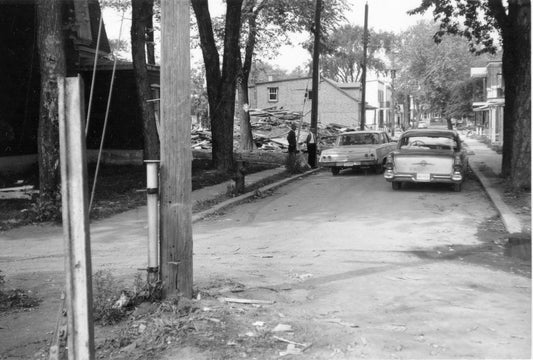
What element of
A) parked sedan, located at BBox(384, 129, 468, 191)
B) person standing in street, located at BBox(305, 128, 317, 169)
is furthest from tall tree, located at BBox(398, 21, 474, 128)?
parked sedan, located at BBox(384, 129, 468, 191)

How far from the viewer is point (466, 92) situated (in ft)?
194

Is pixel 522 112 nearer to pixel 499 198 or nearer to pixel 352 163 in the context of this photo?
pixel 499 198

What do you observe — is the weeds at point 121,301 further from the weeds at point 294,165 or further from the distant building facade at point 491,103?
the distant building facade at point 491,103

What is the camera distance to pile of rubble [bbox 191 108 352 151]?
36.0 metres

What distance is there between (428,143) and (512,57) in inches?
141

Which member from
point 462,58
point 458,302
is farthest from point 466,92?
point 458,302

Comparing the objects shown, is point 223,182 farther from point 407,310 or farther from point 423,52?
point 423,52

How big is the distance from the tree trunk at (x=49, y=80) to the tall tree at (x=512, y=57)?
9.76 meters

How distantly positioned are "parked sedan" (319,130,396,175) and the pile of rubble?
11857 mm

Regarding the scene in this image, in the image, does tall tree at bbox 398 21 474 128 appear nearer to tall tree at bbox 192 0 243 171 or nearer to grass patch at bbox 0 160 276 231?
grass patch at bbox 0 160 276 231

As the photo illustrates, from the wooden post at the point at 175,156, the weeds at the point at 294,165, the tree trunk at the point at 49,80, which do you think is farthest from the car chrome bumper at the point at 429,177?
the wooden post at the point at 175,156

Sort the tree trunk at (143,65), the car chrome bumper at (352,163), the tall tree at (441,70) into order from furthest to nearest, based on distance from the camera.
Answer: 1. the tall tree at (441,70)
2. the car chrome bumper at (352,163)
3. the tree trunk at (143,65)

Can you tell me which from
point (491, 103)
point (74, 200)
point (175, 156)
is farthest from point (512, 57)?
point (491, 103)

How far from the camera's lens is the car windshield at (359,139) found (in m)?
20.4
